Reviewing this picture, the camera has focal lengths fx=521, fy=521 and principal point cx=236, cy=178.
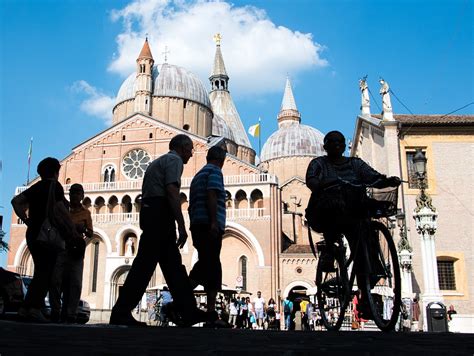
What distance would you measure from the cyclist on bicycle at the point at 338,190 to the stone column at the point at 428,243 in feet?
32.3

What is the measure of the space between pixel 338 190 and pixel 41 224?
362 cm

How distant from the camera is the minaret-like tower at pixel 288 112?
67375mm

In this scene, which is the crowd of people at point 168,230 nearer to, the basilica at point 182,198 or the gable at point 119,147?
the basilica at point 182,198

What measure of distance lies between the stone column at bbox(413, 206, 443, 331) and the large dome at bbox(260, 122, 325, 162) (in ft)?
133

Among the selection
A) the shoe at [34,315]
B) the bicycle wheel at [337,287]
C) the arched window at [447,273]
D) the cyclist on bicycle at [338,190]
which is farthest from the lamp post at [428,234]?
the shoe at [34,315]

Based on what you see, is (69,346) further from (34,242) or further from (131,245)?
(131,245)

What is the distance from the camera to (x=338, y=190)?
17.0 feet

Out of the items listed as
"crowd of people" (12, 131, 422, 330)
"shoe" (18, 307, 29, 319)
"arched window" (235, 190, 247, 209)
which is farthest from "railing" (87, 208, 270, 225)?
"shoe" (18, 307, 29, 319)

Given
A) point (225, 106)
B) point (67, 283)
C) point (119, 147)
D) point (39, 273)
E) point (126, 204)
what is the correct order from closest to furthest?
point (39, 273), point (67, 283), point (126, 204), point (119, 147), point (225, 106)

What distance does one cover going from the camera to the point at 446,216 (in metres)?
23.1

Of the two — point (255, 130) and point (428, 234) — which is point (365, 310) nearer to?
point (428, 234)

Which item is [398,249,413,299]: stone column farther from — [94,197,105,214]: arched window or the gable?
[94,197,105,214]: arched window

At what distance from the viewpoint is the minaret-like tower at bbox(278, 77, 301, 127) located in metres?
67.4

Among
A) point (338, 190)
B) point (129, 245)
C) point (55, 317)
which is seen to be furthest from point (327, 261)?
point (129, 245)
